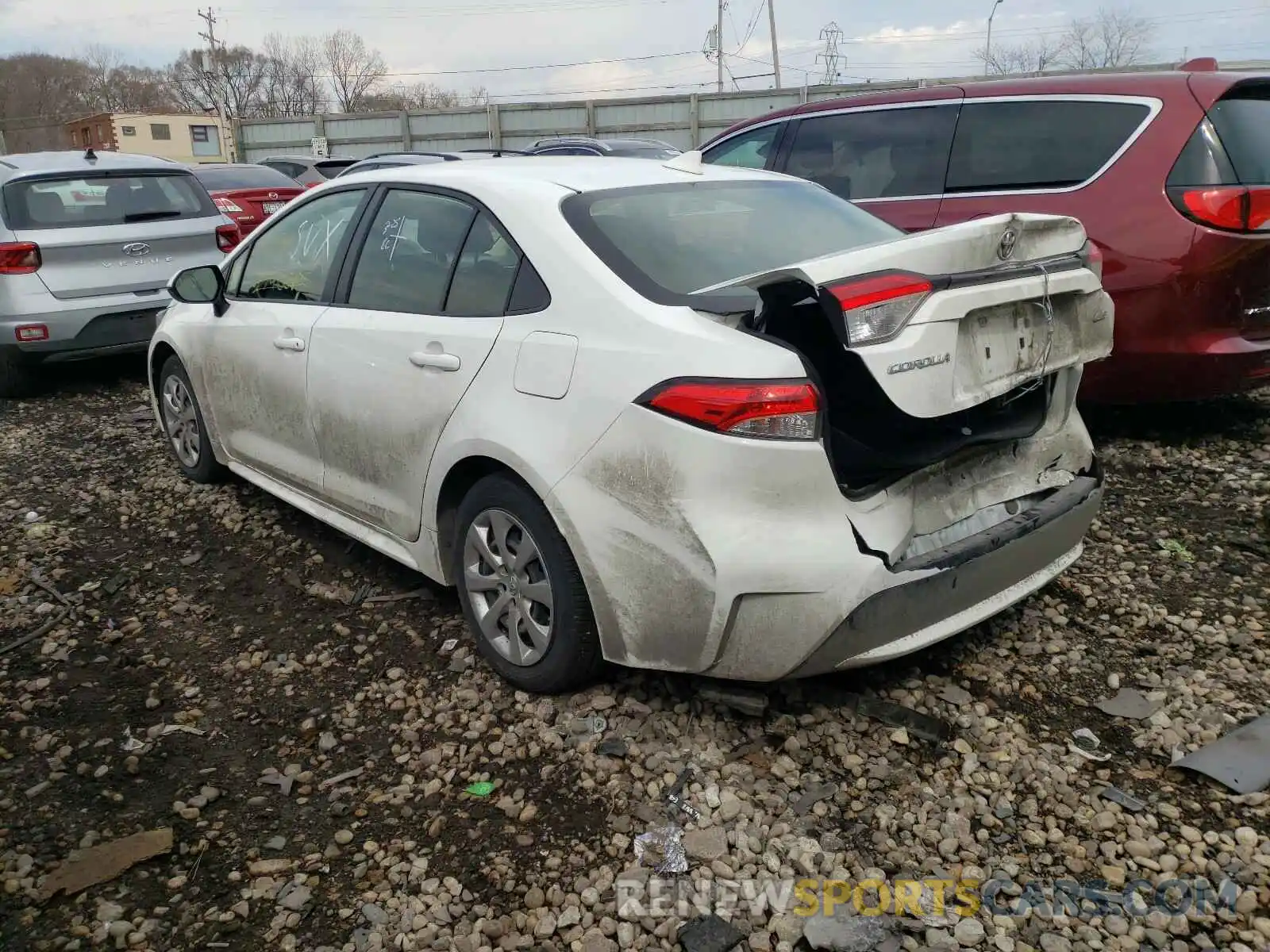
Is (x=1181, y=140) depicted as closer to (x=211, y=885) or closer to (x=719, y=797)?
(x=719, y=797)

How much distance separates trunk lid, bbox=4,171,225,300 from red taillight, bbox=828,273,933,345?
6494 millimetres

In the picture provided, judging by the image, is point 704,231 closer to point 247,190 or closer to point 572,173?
point 572,173

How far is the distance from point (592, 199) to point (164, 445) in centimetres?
411

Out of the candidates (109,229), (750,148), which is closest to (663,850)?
(750,148)

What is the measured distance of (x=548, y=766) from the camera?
277 cm

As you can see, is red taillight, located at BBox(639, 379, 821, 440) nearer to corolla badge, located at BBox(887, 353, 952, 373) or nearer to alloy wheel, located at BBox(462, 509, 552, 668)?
corolla badge, located at BBox(887, 353, 952, 373)

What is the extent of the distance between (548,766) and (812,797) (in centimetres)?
75

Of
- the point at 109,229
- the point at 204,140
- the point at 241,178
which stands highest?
the point at 204,140

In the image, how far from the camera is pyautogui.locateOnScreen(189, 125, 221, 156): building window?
2037 inches

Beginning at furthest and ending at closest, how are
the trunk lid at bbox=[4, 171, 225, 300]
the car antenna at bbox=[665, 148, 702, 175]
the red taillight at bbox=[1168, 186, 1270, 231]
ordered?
1. the trunk lid at bbox=[4, 171, 225, 300]
2. the red taillight at bbox=[1168, 186, 1270, 231]
3. the car antenna at bbox=[665, 148, 702, 175]

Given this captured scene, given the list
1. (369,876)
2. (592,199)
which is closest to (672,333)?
(592,199)

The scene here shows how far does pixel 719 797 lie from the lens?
2.60m

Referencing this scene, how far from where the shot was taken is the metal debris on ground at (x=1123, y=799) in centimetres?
246

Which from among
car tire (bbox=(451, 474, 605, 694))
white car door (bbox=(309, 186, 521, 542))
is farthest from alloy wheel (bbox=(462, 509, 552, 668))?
white car door (bbox=(309, 186, 521, 542))
